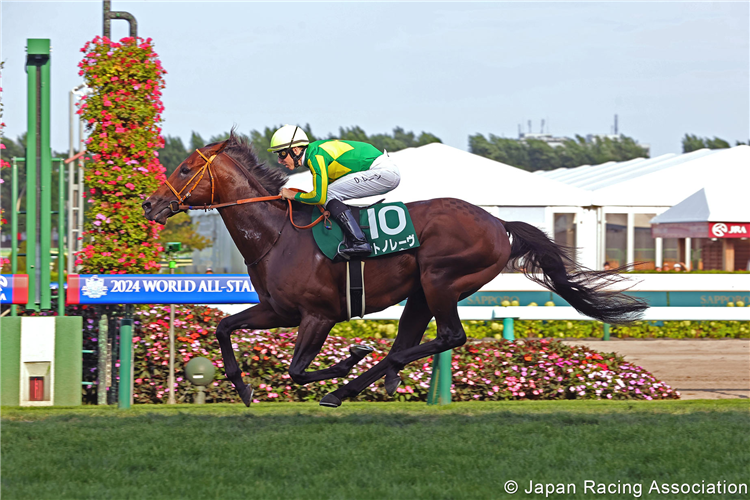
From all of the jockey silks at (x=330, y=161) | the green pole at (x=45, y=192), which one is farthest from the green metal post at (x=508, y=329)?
the green pole at (x=45, y=192)

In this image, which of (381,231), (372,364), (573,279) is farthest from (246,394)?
(372,364)

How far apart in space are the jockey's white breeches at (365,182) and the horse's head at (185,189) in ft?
2.13

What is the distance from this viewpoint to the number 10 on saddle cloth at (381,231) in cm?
461

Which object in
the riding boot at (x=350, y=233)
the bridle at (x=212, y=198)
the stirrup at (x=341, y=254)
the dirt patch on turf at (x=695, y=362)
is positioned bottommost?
the dirt patch on turf at (x=695, y=362)

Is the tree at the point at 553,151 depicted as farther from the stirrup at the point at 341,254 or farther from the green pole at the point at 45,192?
the stirrup at the point at 341,254

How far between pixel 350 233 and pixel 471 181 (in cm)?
1080

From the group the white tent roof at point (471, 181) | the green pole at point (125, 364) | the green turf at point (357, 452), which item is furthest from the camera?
the white tent roof at point (471, 181)

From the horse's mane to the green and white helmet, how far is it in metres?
0.39

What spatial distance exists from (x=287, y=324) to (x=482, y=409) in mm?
1802

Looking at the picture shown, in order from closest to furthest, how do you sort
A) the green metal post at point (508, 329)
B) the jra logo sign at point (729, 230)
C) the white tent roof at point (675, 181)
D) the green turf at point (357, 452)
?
the green turf at point (357, 452), the green metal post at point (508, 329), the jra logo sign at point (729, 230), the white tent roof at point (675, 181)

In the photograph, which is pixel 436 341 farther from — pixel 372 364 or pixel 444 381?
pixel 372 364

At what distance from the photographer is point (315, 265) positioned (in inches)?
181

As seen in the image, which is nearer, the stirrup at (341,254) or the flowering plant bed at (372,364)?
the stirrup at (341,254)

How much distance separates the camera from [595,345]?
394 inches
